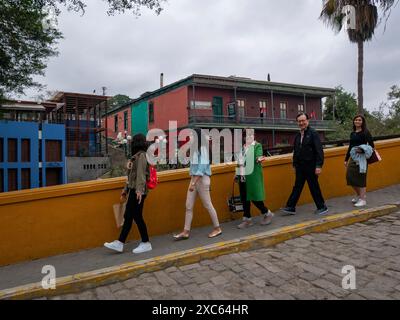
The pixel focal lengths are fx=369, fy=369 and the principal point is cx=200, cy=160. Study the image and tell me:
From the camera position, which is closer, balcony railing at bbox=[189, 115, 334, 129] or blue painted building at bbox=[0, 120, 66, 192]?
blue painted building at bbox=[0, 120, 66, 192]

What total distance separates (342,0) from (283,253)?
504 inches

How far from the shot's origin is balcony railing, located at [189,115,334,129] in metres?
26.5

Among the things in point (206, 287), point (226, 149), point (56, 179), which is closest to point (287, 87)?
point (56, 179)

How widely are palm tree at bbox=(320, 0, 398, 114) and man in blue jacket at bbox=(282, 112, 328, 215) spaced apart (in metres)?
9.77

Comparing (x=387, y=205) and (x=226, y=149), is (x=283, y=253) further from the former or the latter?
(x=226, y=149)

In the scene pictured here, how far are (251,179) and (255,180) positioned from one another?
6cm

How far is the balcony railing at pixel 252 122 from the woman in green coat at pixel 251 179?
68.0ft

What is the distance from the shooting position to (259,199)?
17.8ft

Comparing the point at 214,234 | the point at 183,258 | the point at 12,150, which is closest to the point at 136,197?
the point at 183,258

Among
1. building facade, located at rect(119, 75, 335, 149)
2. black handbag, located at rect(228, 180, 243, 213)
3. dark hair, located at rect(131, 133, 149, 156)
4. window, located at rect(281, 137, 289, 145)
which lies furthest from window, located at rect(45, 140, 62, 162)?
window, located at rect(281, 137, 289, 145)

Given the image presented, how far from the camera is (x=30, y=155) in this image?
1431 cm

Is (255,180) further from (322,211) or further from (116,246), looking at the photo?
(116,246)

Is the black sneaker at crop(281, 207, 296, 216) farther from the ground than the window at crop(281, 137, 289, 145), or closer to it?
closer to it

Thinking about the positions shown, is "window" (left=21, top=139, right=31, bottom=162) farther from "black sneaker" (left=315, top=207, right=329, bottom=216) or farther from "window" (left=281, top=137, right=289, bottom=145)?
"window" (left=281, top=137, right=289, bottom=145)
